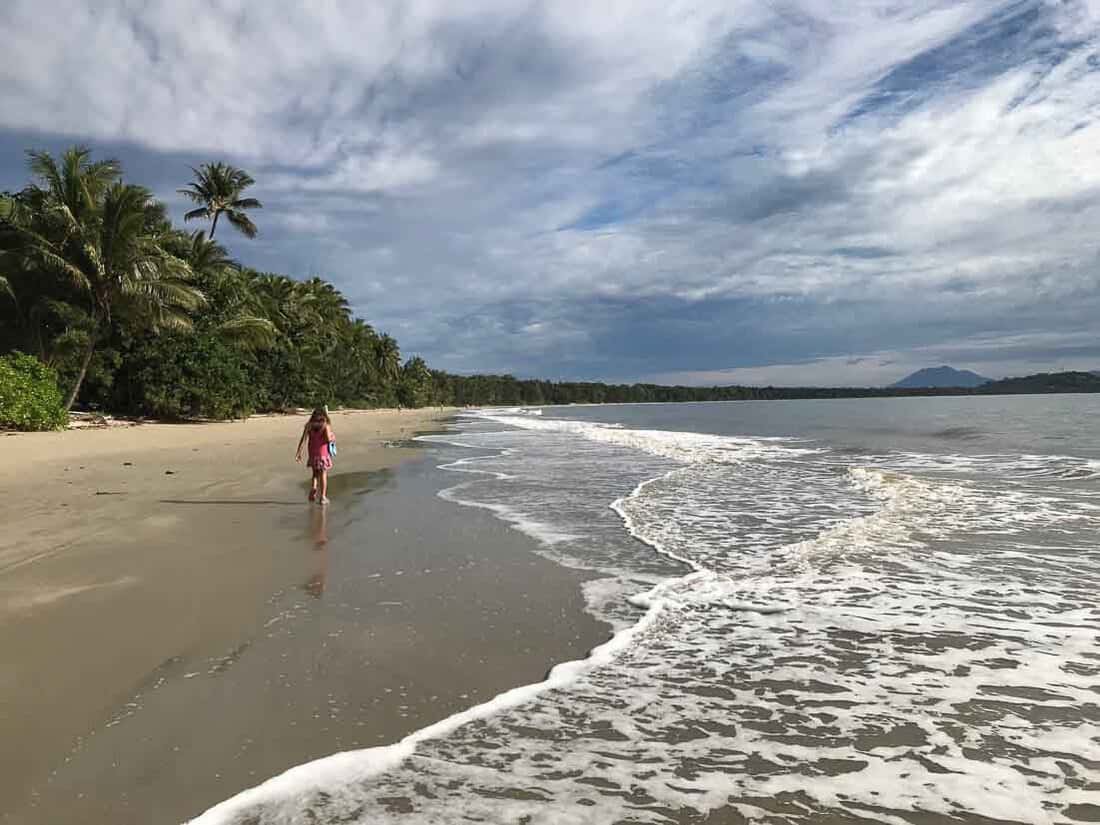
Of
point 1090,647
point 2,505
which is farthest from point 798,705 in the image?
point 2,505

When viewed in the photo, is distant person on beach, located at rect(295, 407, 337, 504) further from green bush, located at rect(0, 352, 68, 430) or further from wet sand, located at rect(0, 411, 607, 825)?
green bush, located at rect(0, 352, 68, 430)

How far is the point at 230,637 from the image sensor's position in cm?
465

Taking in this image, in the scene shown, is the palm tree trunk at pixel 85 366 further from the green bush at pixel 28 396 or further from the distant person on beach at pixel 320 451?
the distant person on beach at pixel 320 451

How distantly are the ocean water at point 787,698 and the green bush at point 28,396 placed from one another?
18911mm

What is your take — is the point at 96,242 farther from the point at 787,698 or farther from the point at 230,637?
the point at 787,698

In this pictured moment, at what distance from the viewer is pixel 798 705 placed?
12.5ft

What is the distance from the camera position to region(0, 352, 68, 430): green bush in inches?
786

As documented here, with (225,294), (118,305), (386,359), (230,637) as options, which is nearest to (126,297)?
(118,305)

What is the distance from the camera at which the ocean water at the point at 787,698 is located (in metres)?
2.84

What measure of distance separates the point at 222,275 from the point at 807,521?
3292 cm

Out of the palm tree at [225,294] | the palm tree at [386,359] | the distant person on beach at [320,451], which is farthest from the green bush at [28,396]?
the palm tree at [386,359]

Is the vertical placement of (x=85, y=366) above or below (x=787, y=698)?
above

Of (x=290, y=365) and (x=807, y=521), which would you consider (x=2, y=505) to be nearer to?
(x=807, y=521)

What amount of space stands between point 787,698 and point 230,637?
3612 millimetres
